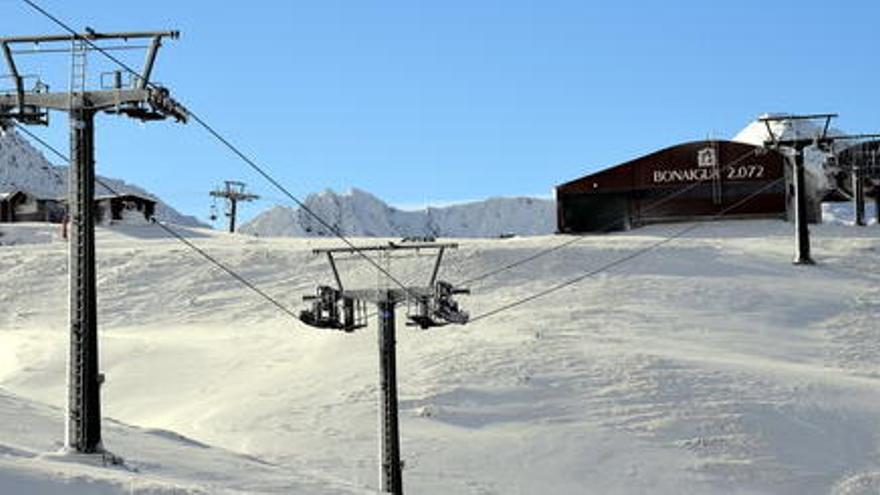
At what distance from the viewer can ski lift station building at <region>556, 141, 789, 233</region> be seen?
6022 centimetres

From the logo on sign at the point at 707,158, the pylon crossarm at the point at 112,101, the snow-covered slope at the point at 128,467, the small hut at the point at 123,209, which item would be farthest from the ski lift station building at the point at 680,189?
the pylon crossarm at the point at 112,101

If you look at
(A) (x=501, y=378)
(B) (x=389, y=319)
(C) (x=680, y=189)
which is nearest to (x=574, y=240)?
(C) (x=680, y=189)

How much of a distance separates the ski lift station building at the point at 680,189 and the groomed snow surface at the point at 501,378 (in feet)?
27.4

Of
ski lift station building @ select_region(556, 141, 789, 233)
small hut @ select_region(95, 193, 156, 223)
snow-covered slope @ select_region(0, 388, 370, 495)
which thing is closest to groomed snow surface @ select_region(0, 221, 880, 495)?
snow-covered slope @ select_region(0, 388, 370, 495)

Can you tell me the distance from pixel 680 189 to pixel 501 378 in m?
34.2

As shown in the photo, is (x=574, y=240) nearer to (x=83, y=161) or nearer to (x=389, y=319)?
(x=389, y=319)

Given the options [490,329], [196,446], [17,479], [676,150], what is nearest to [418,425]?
[196,446]

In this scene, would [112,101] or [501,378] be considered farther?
[501,378]

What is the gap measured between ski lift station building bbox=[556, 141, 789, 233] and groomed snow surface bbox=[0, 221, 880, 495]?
8.36m

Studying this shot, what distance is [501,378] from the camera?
100 ft

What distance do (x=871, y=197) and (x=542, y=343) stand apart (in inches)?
1794

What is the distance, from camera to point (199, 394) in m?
33.1

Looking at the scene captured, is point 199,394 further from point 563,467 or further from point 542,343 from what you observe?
point 563,467

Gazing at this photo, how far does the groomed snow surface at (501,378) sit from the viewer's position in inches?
939
